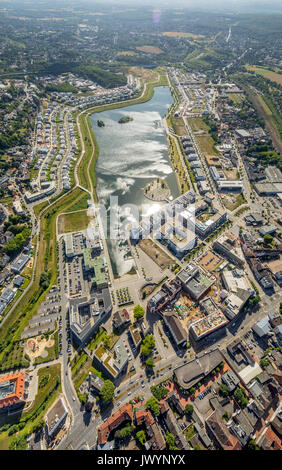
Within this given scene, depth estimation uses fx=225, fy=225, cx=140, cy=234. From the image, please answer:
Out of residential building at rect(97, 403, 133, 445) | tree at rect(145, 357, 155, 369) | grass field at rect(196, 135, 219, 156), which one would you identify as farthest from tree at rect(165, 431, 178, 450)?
grass field at rect(196, 135, 219, 156)

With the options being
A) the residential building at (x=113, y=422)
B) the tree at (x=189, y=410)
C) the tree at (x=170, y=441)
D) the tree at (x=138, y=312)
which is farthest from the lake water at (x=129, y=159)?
the tree at (x=170, y=441)

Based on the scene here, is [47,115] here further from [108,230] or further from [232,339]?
[232,339]

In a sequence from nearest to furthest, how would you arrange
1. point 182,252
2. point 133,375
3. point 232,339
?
point 133,375, point 232,339, point 182,252

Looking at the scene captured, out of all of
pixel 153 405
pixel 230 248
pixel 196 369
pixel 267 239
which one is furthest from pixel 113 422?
pixel 267 239

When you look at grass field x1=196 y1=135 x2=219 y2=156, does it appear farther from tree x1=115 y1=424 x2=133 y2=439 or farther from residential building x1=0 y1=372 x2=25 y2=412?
residential building x1=0 y1=372 x2=25 y2=412

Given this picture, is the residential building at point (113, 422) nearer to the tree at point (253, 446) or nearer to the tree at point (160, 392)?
the tree at point (160, 392)

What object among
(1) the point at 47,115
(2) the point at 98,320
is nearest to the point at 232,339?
(2) the point at 98,320
